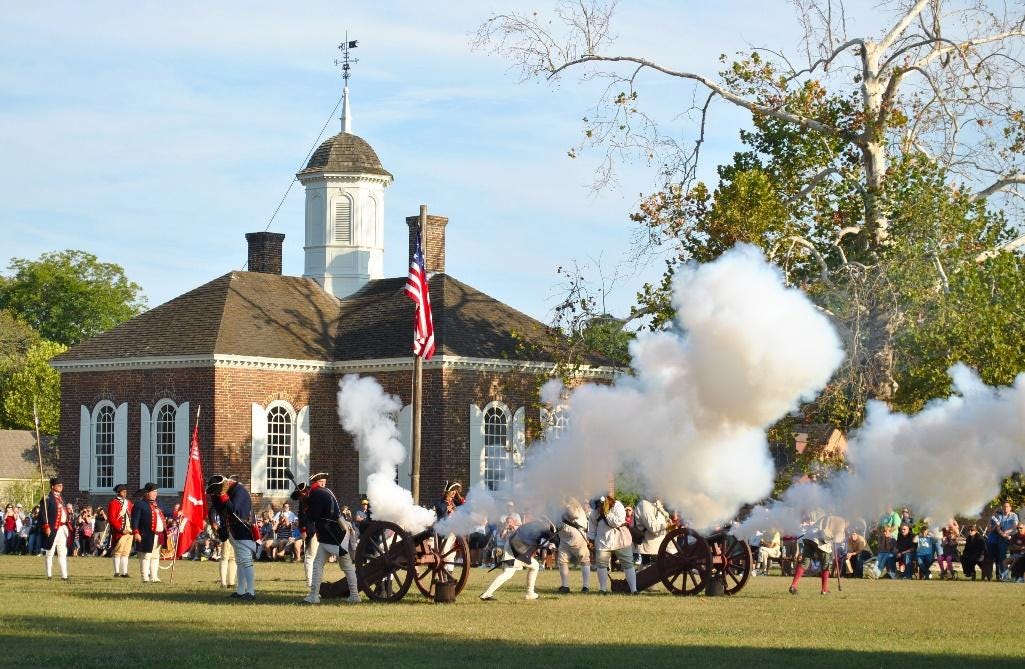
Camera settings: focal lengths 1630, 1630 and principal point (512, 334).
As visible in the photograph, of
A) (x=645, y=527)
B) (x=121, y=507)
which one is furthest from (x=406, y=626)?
(x=121, y=507)

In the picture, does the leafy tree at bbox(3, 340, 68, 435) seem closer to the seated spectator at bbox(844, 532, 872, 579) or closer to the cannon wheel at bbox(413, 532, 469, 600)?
the seated spectator at bbox(844, 532, 872, 579)

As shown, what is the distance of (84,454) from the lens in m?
49.5

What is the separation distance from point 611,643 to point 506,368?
29.9 meters

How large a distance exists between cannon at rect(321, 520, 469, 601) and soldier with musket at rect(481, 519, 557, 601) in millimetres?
638

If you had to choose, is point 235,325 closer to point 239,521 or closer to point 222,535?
→ point 222,535

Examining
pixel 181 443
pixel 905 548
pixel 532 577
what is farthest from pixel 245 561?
pixel 181 443

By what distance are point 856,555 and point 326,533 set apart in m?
16.2

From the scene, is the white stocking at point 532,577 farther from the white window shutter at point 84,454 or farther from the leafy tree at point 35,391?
the leafy tree at point 35,391

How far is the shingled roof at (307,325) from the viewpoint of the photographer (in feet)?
156

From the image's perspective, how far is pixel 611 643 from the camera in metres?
17.8

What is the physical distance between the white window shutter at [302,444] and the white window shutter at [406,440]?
3007 millimetres

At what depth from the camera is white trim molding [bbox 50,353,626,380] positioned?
4656cm

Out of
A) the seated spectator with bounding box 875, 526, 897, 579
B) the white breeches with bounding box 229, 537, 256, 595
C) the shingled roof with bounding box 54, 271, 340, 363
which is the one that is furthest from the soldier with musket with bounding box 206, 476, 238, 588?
the shingled roof with bounding box 54, 271, 340, 363

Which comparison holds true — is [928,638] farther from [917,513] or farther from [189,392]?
[189,392]
